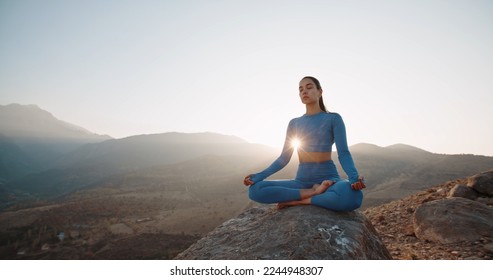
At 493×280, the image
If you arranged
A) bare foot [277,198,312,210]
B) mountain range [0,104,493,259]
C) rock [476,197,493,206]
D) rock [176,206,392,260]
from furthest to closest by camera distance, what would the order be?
mountain range [0,104,493,259], rock [476,197,493,206], bare foot [277,198,312,210], rock [176,206,392,260]

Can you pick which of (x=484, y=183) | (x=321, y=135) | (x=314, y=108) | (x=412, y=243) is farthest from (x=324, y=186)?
(x=484, y=183)

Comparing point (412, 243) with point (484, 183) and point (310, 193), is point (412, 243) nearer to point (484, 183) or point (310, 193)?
point (310, 193)

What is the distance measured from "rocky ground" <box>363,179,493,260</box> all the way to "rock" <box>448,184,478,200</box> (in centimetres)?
41

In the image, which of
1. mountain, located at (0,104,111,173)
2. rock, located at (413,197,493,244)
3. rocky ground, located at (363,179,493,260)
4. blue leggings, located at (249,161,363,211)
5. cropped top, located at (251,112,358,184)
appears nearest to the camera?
blue leggings, located at (249,161,363,211)

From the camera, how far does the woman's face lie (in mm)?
4008

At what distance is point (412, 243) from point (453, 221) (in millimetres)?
882

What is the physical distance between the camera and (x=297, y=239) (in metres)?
2.70

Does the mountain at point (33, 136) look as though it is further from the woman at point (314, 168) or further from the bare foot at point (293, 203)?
the bare foot at point (293, 203)

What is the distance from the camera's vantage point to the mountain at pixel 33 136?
10260cm

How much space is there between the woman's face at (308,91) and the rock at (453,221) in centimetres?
392

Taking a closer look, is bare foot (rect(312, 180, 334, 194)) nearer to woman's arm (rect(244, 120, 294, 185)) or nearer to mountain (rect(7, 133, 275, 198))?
woman's arm (rect(244, 120, 294, 185))

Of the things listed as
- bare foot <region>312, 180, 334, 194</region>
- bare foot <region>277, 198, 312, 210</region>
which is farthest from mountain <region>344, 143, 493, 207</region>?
bare foot <region>312, 180, 334, 194</region>

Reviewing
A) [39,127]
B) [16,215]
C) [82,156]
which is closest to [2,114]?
[39,127]
